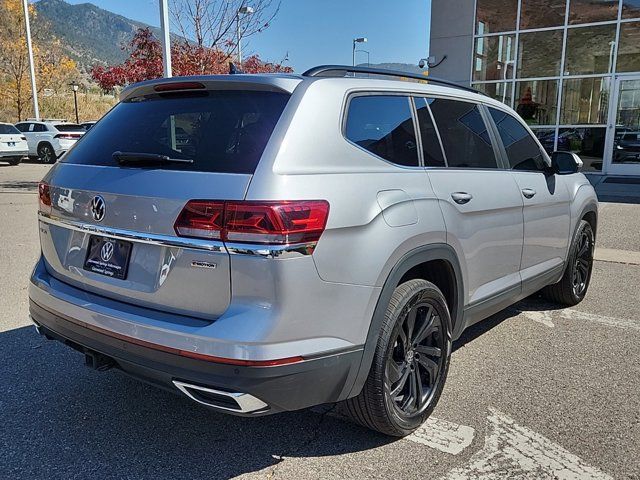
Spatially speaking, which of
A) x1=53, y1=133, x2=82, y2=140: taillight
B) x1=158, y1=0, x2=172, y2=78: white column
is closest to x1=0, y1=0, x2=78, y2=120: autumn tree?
x1=53, y1=133, x2=82, y2=140: taillight

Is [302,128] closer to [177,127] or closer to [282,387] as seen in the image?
[177,127]

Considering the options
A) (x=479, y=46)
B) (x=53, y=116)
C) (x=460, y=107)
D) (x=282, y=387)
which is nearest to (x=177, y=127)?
(x=282, y=387)

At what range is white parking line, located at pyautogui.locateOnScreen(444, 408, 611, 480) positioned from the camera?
8.57 ft

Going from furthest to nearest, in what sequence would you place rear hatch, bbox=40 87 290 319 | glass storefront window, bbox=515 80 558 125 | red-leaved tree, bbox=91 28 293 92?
glass storefront window, bbox=515 80 558 125 < red-leaved tree, bbox=91 28 293 92 < rear hatch, bbox=40 87 290 319

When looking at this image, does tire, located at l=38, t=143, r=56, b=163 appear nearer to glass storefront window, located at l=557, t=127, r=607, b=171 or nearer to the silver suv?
glass storefront window, located at l=557, t=127, r=607, b=171

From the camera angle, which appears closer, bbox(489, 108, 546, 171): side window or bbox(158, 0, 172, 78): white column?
bbox(489, 108, 546, 171): side window

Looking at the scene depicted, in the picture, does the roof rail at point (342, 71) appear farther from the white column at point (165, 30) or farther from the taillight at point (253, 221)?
the white column at point (165, 30)

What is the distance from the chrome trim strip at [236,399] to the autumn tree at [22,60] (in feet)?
114

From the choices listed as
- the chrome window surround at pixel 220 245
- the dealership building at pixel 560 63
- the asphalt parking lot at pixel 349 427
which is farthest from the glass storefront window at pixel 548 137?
the chrome window surround at pixel 220 245

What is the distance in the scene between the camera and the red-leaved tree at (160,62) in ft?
35.8

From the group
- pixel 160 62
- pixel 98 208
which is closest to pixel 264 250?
pixel 98 208

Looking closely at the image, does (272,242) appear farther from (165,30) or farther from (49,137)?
(49,137)

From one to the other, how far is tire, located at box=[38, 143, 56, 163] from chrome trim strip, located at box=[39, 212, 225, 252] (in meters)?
22.5

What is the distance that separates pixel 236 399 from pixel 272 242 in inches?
25.1
